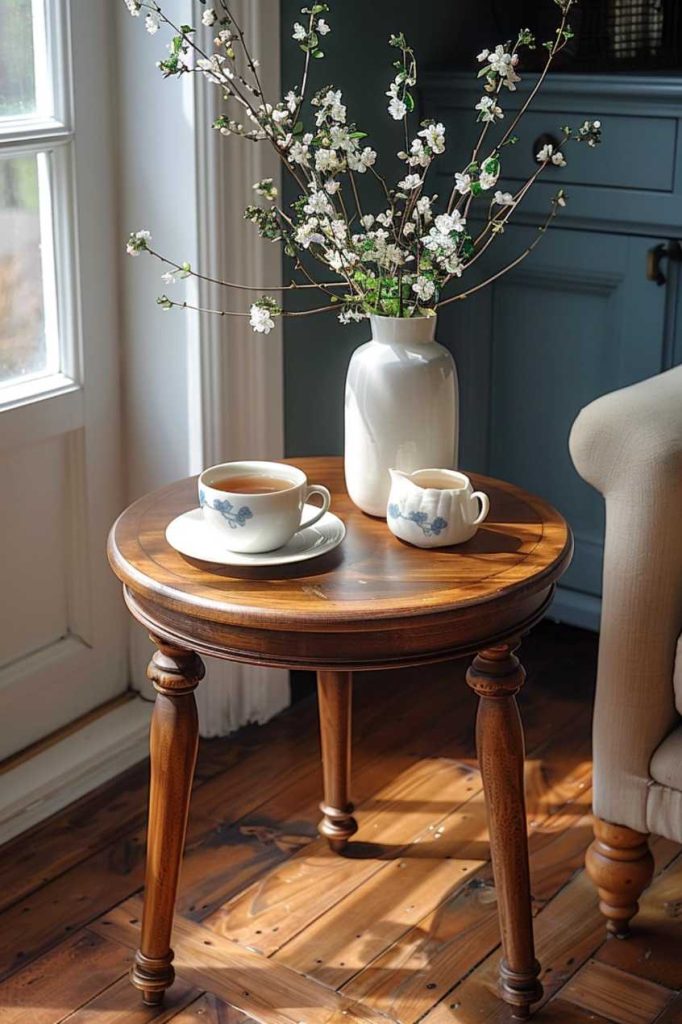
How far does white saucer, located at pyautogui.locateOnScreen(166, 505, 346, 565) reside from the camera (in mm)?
1409

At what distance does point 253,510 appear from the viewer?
138 cm

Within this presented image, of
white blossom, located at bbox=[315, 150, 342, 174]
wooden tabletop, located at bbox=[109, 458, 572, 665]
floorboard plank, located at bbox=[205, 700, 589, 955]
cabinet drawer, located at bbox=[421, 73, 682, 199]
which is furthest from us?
cabinet drawer, located at bbox=[421, 73, 682, 199]

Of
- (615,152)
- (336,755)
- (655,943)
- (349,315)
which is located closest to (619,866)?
(655,943)

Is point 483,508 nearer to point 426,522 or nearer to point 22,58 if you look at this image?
point 426,522

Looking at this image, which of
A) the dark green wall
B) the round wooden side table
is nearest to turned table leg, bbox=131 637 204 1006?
the round wooden side table

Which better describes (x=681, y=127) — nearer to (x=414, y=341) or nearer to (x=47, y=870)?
(x=414, y=341)

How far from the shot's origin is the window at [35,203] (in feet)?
5.94

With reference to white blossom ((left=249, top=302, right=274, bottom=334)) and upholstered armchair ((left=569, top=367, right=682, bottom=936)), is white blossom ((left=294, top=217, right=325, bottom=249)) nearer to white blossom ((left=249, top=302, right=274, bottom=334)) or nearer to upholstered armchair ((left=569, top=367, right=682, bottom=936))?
white blossom ((left=249, top=302, right=274, bottom=334))

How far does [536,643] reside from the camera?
247 cm

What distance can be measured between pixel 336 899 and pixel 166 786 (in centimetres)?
41

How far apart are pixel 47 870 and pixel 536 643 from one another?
1.04 metres

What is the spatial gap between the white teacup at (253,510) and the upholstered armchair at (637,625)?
346 mm

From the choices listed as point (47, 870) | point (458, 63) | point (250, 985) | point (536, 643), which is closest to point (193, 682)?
point (250, 985)

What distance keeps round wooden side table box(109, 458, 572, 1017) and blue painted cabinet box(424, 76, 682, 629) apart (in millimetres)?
730
